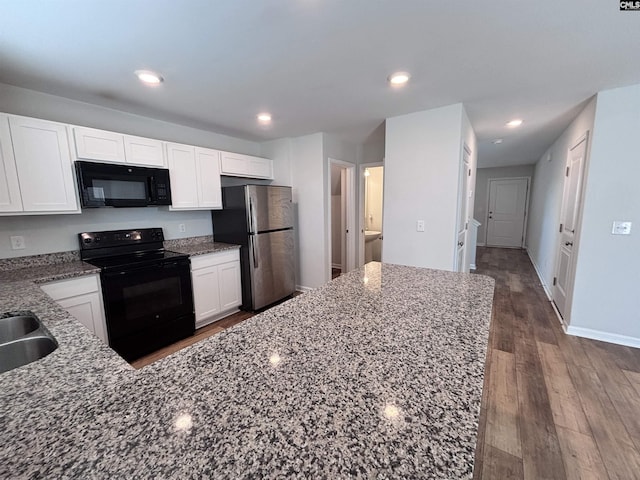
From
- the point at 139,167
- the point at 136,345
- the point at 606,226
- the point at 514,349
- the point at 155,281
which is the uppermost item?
the point at 139,167

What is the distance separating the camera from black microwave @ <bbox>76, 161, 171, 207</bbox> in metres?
2.28

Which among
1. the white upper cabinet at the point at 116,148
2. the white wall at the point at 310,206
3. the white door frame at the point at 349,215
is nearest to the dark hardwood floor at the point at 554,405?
the white wall at the point at 310,206

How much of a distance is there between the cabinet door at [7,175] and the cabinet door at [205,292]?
1429 mm

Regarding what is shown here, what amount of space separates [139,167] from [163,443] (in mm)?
2788

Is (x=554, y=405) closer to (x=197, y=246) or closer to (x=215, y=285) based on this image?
(x=215, y=285)

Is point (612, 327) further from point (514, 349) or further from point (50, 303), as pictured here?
point (50, 303)

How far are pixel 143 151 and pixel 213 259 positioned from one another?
1.30m

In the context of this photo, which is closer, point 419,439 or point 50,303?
point 419,439

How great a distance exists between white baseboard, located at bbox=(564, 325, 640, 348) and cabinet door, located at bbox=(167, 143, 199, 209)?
14.0 feet

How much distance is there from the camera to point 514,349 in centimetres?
247

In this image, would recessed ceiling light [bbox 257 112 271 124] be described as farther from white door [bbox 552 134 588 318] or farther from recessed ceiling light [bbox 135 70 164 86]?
white door [bbox 552 134 588 318]

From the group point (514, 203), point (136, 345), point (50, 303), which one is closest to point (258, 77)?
point (50, 303)

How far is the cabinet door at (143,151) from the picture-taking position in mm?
2545

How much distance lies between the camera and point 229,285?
328 centimetres
